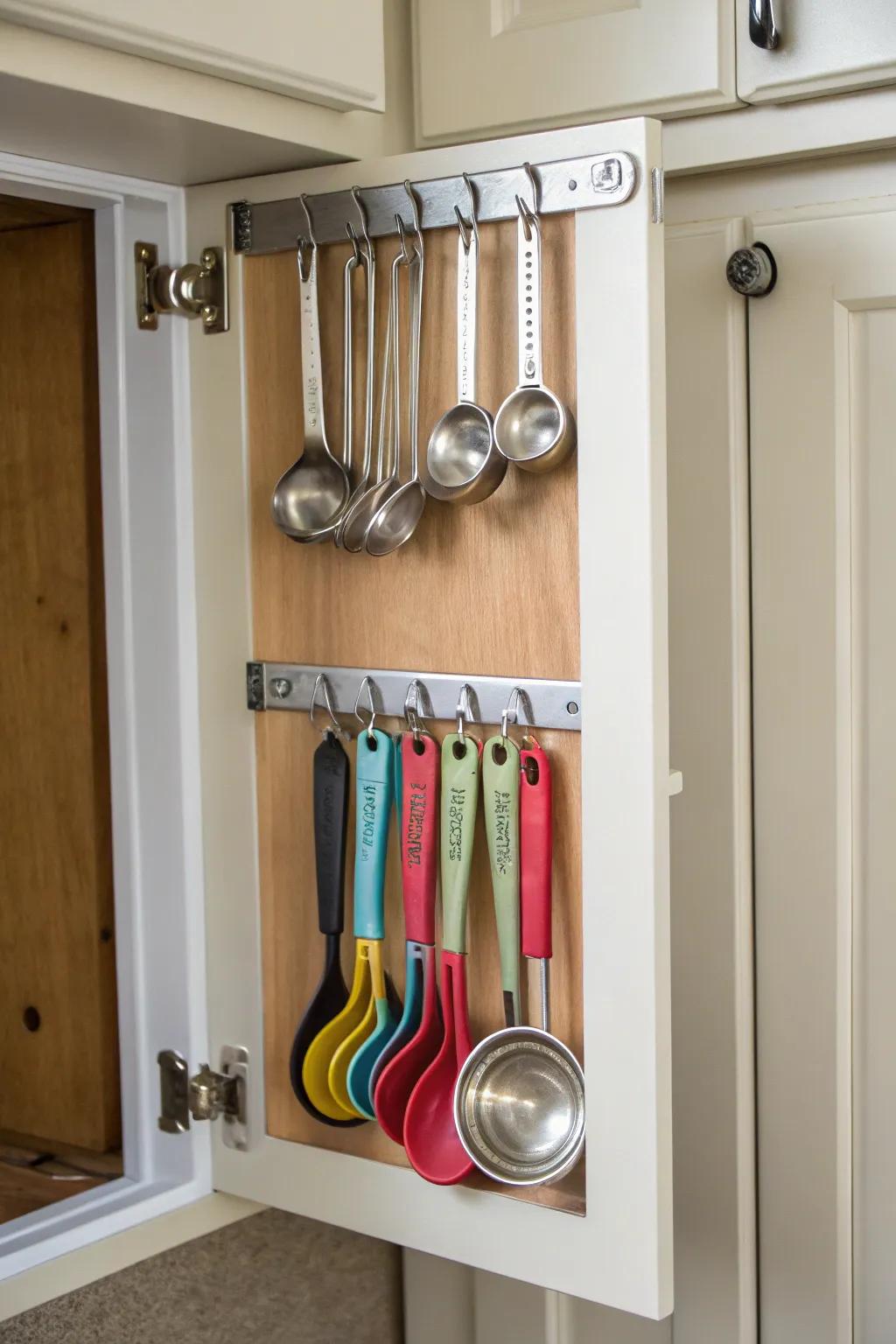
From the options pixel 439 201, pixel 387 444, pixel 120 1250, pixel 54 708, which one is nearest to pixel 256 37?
pixel 439 201

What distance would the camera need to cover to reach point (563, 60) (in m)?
1.26

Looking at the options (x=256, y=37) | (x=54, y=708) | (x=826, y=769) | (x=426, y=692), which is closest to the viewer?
(x=256, y=37)

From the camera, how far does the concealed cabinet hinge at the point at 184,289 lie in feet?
4.09

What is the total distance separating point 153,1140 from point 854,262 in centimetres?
101

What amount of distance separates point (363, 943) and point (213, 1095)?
233 mm

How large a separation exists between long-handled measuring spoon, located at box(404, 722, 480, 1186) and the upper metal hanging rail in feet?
1.31

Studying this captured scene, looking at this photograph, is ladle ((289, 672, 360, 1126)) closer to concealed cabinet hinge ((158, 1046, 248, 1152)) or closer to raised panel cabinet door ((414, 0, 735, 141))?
concealed cabinet hinge ((158, 1046, 248, 1152))

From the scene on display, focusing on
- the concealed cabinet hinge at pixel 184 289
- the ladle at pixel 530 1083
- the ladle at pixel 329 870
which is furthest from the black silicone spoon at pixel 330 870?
the concealed cabinet hinge at pixel 184 289

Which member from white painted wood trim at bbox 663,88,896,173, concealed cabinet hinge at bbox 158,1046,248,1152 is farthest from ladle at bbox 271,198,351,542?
concealed cabinet hinge at bbox 158,1046,248,1152

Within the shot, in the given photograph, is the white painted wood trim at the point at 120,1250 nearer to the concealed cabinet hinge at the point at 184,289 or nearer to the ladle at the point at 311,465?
the ladle at the point at 311,465

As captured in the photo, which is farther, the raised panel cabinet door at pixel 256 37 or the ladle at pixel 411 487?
the ladle at pixel 411 487

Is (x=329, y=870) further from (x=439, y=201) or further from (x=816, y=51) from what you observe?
(x=816, y=51)

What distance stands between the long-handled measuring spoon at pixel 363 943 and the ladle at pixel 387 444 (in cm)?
16

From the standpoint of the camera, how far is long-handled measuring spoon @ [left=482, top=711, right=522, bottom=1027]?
110 centimetres
